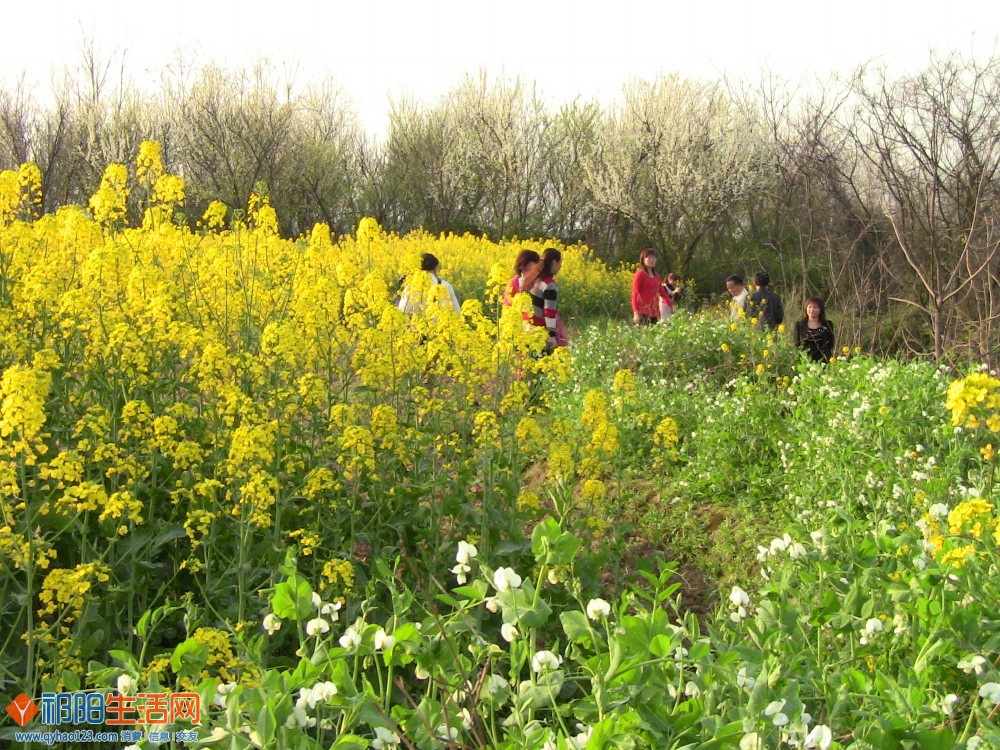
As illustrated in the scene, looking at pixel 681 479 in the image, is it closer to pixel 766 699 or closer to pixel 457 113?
pixel 766 699

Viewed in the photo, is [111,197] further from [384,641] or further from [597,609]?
[597,609]

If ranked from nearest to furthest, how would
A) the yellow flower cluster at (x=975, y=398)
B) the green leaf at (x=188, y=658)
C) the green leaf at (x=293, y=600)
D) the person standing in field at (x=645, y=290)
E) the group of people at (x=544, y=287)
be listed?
the green leaf at (x=188, y=658) → the green leaf at (x=293, y=600) → the yellow flower cluster at (x=975, y=398) → the group of people at (x=544, y=287) → the person standing in field at (x=645, y=290)

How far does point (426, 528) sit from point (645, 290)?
24.8 ft

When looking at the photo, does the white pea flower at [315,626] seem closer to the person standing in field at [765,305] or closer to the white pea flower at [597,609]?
the white pea flower at [597,609]

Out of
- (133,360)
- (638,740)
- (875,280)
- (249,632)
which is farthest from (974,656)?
(875,280)

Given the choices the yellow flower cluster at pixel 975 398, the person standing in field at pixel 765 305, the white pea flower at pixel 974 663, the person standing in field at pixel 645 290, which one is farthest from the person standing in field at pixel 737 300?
the white pea flower at pixel 974 663

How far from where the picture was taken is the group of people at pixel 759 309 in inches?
351

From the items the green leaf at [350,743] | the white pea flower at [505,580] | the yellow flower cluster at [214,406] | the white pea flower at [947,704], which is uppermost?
the yellow flower cluster at [214,406]

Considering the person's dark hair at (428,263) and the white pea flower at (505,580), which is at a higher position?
the person's dark hair at (428,263)

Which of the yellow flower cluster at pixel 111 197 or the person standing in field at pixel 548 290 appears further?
the person standing in field at pixel 548 290

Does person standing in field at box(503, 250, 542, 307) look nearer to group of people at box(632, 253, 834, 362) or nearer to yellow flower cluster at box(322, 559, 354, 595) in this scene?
group of people at box(632, 253, 834, 362)

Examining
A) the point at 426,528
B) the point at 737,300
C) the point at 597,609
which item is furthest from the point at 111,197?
the point at 737,300

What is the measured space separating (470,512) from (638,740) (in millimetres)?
2208

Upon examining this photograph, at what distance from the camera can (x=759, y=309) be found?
10.4 m
